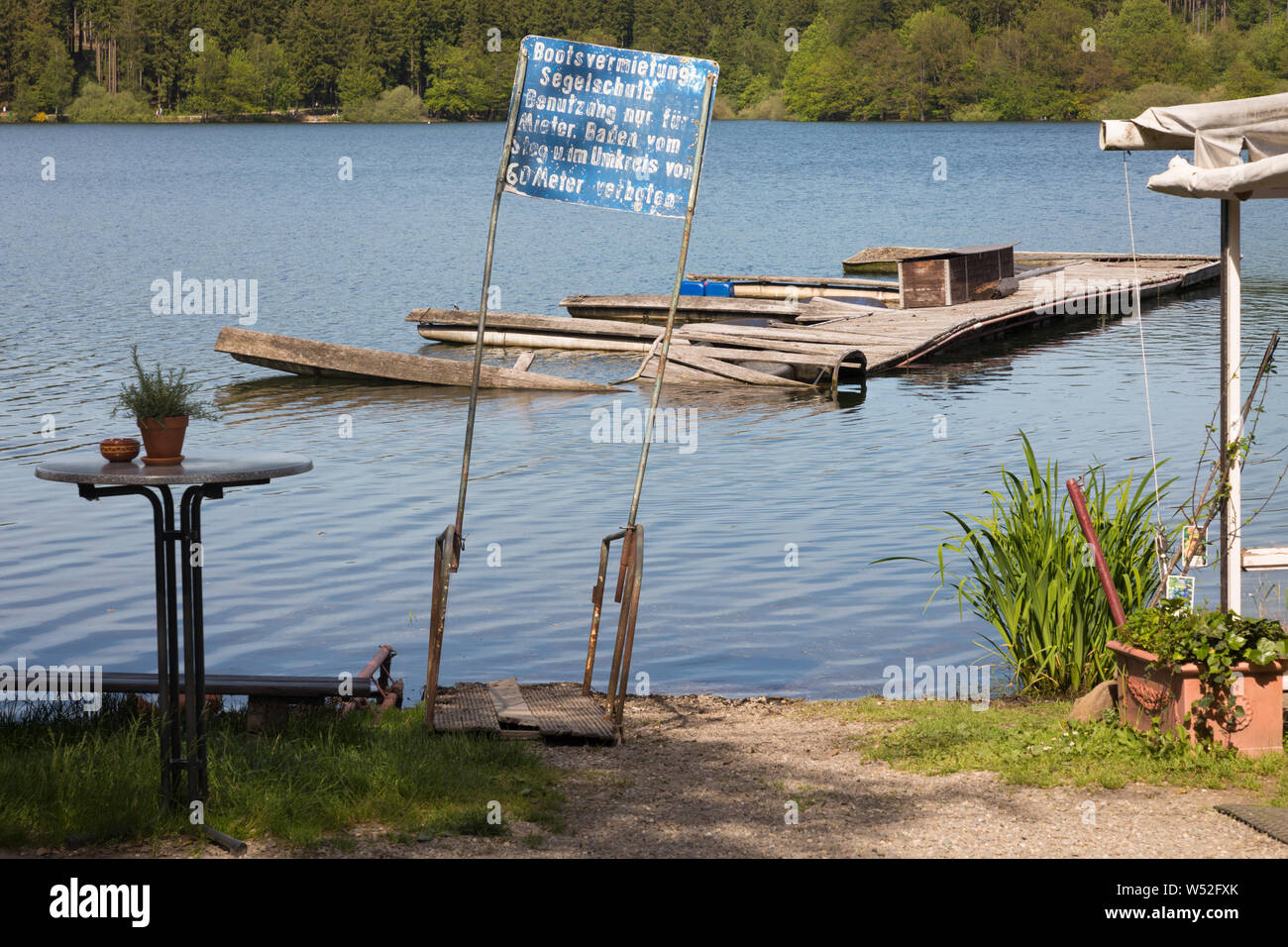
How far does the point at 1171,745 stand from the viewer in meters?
6.28

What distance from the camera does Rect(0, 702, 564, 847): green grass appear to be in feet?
17.7

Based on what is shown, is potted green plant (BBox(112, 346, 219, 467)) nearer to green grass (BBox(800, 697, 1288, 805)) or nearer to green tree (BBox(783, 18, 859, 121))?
green grass (BBox(800, 697, 1288, 805))

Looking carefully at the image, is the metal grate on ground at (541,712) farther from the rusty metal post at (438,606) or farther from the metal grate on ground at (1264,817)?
the metal grate on ground at (1264,817)

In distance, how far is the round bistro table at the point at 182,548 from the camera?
5195mm

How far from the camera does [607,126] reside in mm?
6926

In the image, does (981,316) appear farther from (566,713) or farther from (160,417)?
(160,417)

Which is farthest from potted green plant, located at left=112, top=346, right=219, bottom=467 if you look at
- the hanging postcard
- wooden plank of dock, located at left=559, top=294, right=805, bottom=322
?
wooden plank of dock, located at left=559, top=294, right=805, bottom=322

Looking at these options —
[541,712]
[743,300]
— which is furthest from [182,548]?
[743,300]

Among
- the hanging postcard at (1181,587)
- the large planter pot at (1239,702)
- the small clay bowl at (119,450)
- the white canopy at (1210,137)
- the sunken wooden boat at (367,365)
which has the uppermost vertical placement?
the white canopy at (1210,137)

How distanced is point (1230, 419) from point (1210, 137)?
1261mm

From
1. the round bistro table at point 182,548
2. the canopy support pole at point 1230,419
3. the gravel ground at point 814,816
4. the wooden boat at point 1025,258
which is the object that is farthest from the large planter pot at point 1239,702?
the wooden boat at point 1025,258

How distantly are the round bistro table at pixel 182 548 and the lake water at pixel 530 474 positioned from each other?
11.3 ft

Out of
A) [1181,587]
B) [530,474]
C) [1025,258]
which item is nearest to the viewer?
[1181,587]
